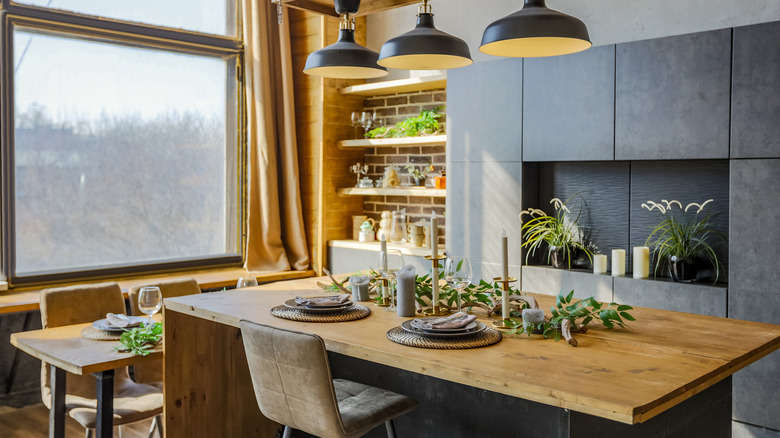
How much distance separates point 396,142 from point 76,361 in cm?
289

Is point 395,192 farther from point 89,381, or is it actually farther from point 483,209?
point 89,381

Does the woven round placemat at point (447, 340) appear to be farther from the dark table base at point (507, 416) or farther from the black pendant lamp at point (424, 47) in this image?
the black pendant lamp at point (424, 47)

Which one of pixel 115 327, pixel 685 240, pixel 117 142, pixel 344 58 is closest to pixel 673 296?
pixel 685 240

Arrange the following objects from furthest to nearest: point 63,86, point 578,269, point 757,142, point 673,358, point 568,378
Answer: point 63,86, point 578,269, point 757,142, point 673,358, point 568,378

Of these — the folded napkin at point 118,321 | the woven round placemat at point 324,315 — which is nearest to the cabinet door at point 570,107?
the woven round placemat at point 324,315

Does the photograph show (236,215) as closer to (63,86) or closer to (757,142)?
(63,86)

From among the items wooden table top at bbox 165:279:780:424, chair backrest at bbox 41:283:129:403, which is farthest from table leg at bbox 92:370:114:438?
chair backrest at bbox 41:283:129:403

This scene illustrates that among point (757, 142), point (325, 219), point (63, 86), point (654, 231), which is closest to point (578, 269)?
point (654, 231)

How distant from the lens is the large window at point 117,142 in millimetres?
4242

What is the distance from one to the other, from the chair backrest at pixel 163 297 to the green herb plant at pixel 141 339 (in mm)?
473

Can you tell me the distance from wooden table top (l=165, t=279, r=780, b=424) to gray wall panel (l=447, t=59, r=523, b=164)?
1813 millimetres

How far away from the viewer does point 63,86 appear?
14.4 ft

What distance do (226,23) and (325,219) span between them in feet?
5.48

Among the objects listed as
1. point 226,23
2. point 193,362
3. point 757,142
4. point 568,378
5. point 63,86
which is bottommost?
point 193,362
